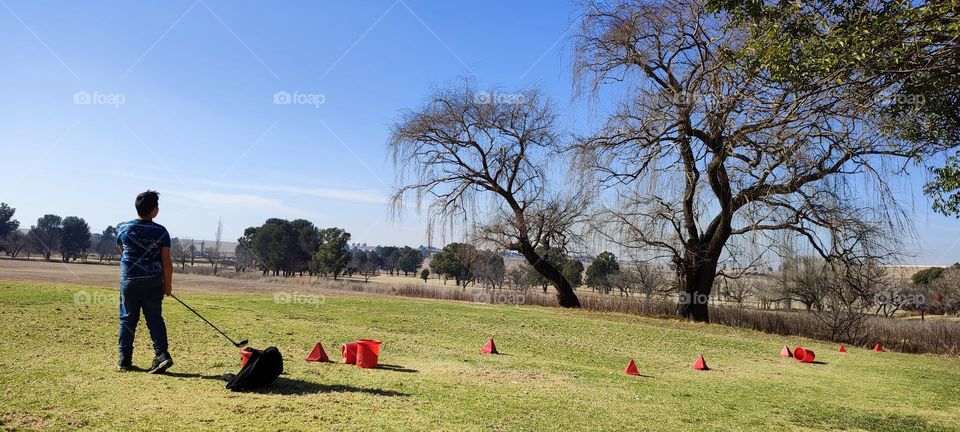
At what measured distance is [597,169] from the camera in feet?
61.7

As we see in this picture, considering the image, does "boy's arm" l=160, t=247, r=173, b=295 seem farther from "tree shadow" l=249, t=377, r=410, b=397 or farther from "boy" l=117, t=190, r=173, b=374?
"tree shadow" l=249, t=377, r=410, b=397

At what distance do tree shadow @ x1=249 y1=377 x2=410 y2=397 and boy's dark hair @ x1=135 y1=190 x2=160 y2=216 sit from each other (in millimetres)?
2419

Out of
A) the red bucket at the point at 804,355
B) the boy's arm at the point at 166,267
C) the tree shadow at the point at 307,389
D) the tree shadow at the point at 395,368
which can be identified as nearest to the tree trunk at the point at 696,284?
the red bucket at the point at 804,355

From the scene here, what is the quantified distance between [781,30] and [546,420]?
5429mm

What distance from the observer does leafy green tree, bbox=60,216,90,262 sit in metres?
97.7

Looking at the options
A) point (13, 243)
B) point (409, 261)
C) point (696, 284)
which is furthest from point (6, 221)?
point (696, 284)

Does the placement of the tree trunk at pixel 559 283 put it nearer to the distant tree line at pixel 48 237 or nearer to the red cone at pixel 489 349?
the red cone at pixel 489 349

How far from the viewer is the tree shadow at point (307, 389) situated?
589cm

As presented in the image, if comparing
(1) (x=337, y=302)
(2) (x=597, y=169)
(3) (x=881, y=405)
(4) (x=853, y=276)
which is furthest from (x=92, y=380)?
(4) (x=853, y=276)

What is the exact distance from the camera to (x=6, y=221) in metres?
94.8

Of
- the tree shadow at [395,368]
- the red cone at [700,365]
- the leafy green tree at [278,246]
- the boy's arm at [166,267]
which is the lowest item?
the red cone at [700,365]

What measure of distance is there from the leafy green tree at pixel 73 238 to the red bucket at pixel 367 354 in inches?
4329

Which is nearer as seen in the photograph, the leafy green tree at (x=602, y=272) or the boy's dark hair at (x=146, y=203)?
the boy's dark hair at (x=146, y=203)

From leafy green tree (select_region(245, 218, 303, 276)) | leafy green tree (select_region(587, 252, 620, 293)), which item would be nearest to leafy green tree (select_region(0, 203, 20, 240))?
leafy green tree (select_region(245, 218, 303, 276))
